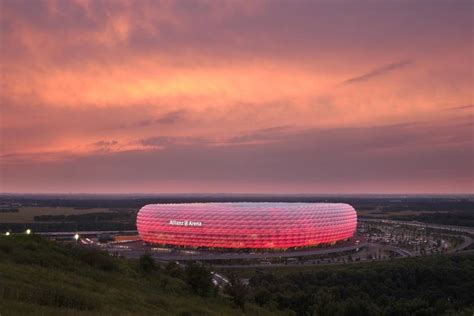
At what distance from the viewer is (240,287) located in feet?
131

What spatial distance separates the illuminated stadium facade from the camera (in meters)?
136

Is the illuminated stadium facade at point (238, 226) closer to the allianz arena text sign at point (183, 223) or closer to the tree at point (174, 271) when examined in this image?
the allianz arena text sign at point (183, 223)

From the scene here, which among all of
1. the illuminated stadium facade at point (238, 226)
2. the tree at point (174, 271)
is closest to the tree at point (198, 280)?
the tree at point (174, 271)

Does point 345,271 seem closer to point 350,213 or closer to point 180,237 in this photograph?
point 180,237

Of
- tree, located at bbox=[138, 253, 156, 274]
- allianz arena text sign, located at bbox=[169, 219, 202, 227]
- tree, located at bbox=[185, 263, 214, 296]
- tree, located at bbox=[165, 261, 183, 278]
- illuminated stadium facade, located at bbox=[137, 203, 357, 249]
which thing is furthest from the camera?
allianz arena text sign, located at bbox=[169, 219, 202, 227]

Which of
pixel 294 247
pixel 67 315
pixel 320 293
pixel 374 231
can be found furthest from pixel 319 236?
pixel 67 315

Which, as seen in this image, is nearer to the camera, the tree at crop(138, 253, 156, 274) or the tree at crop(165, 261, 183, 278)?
the tree at crop(138, 253, 156, 274)

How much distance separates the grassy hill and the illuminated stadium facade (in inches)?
3353

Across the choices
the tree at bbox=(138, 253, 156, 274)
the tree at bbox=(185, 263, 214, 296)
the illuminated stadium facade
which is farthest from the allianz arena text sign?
the tree at bbox=(185, 263, 214, 296)

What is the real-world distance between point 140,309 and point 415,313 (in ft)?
125

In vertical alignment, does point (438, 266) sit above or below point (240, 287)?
below

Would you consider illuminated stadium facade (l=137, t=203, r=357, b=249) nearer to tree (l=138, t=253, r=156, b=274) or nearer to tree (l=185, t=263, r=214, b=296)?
tree (l=138, t=253, r=156, b=274)

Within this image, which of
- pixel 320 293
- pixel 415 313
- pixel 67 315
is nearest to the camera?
pixel 67 315

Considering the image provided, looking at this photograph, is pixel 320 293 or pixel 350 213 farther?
pixel 350 213
